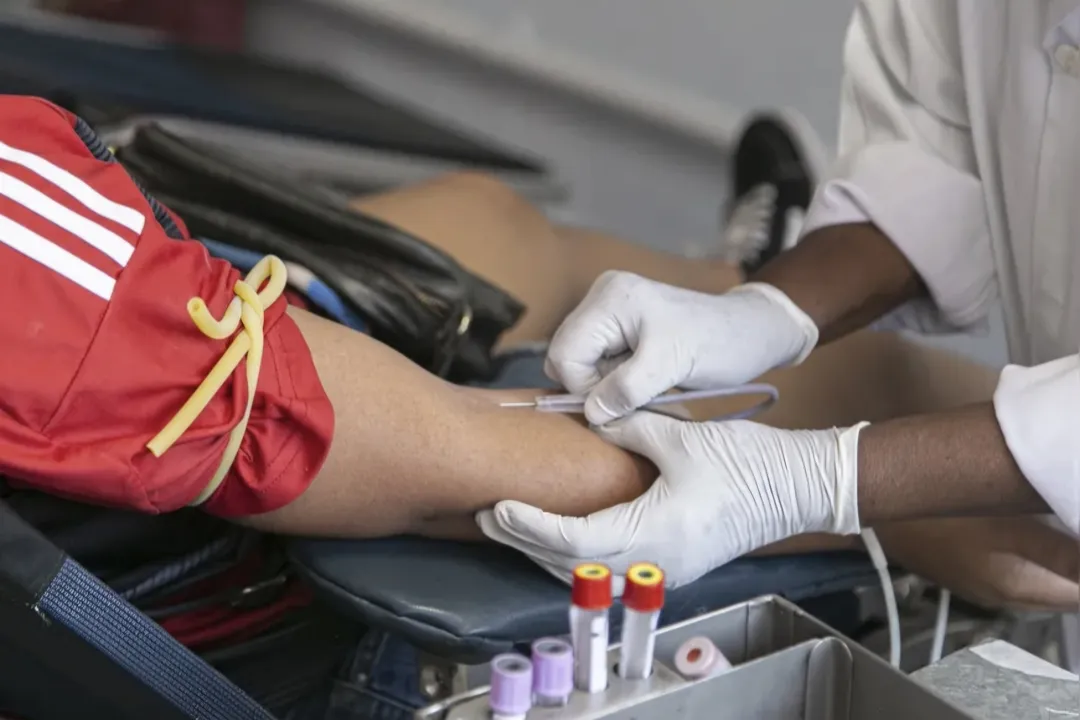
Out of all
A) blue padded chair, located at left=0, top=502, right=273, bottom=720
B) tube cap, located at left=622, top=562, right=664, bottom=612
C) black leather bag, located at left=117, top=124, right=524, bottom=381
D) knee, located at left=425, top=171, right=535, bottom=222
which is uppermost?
knee, located at left=425, top=171, right=535, bottom=222

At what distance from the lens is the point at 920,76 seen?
1223 mm

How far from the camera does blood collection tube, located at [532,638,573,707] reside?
2.15 ft

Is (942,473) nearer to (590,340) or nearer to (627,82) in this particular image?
(590,340)

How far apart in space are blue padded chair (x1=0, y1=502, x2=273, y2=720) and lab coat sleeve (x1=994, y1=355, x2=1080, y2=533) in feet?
1.94

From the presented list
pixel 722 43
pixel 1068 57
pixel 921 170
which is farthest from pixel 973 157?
pixel 722 43

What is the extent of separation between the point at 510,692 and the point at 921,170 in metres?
0.81

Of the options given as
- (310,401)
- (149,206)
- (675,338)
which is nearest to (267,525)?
(310,401)

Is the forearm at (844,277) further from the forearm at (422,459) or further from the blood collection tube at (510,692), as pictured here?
the blood collection tube at (510,692)

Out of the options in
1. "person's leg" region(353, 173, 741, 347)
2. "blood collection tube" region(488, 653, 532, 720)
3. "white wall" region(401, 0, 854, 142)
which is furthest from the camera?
"white wall" region(401, 0, 854, 142)

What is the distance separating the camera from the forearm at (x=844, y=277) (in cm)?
115

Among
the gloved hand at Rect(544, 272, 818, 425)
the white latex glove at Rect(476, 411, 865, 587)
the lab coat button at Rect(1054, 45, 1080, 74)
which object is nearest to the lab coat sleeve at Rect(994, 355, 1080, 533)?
the white latex glove at Rect(476, 411, 865, 587)

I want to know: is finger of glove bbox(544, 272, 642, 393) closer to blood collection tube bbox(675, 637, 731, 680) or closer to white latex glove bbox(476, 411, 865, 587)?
white latex glove bbox(476, 411, 865, 587)

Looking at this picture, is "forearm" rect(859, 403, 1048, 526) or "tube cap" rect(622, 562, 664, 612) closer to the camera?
"tube cap" rect(622, 562, 664, 612)

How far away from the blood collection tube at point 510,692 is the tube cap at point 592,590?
49 mm
